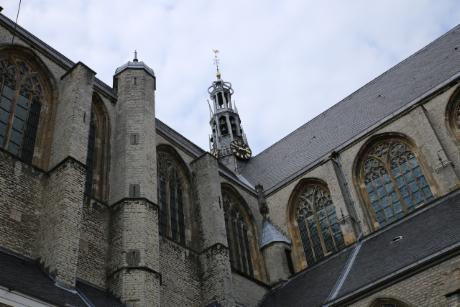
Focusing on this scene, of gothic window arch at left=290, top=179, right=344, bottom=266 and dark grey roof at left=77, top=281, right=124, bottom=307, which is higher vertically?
gothic window arch at left=290, top=179, right=344, bottom=266

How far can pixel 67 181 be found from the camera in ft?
41.0

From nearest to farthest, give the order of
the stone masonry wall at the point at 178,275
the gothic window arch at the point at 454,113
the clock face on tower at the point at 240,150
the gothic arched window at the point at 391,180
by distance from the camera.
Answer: the stone masonry wall at the point at 178,275, the gothic window arch at the point at 454,113, the gothic arched window at the point at 391,180, the clock face on tower at the point at 240,150

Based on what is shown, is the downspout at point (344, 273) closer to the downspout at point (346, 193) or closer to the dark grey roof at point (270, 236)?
the downspout at point (346, 193)

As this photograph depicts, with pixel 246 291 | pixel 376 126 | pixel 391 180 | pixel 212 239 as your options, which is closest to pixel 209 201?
pixel 212 239

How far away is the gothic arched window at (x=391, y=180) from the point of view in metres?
17.5

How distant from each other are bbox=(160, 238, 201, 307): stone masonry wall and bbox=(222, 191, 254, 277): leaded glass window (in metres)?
2.57

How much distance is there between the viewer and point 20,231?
1177 cm

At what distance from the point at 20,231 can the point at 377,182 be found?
12048 millimetres

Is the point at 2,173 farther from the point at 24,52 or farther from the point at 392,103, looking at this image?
the point at 392,103

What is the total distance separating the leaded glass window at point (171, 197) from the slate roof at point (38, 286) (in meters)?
3.80

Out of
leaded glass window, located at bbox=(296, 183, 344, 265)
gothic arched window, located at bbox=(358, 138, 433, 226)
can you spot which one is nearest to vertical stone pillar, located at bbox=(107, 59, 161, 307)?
leaded glass window, located at bbox=(296, 183, 344, 265)

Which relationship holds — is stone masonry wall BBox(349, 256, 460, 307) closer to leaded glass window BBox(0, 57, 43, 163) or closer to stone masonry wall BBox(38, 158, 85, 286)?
stone masonry wall BBox(38, 158, 85, 286)

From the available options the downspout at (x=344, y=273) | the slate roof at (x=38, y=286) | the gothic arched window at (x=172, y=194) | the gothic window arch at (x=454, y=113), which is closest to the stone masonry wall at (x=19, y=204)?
the slate roof at (x=38, y=286)

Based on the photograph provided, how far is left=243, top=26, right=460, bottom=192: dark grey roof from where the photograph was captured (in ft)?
65.7
